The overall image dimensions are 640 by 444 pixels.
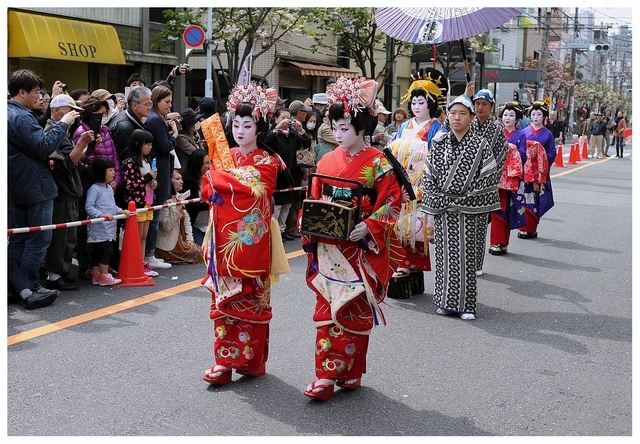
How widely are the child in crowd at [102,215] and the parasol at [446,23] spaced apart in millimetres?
2573

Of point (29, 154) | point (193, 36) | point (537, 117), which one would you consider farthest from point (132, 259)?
point (193, 36)

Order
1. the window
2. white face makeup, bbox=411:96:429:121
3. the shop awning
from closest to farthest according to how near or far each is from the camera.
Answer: white face makeup, bbox=411:96:429:121
the window
the shop awning

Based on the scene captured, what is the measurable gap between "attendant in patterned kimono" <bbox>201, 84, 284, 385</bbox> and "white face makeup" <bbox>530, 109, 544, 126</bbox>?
224 inches

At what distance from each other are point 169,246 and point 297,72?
66.5 feet

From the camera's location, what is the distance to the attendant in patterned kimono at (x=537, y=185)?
366 inches

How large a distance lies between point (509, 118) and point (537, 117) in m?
1.05

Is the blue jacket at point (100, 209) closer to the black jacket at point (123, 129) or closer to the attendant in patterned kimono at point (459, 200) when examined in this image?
the black jacket at point (123, 129)

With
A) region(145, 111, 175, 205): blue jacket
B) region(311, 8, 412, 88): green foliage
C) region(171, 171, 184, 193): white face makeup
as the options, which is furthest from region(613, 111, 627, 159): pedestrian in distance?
region(145, 111, 175, 205): blue jacket

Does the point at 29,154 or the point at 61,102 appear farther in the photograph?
the point at 61,102

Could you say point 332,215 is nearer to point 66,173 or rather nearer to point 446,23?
point 446,23

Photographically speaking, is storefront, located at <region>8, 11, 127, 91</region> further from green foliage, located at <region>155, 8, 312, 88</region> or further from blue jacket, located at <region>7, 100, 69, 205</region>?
blue jacket, located at <region>7, 100, 69, 205</region>

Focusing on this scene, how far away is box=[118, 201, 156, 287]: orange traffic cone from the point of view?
21.9 ft

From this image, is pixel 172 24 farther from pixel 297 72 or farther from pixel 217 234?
pixel 217 234

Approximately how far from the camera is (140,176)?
6.96m
